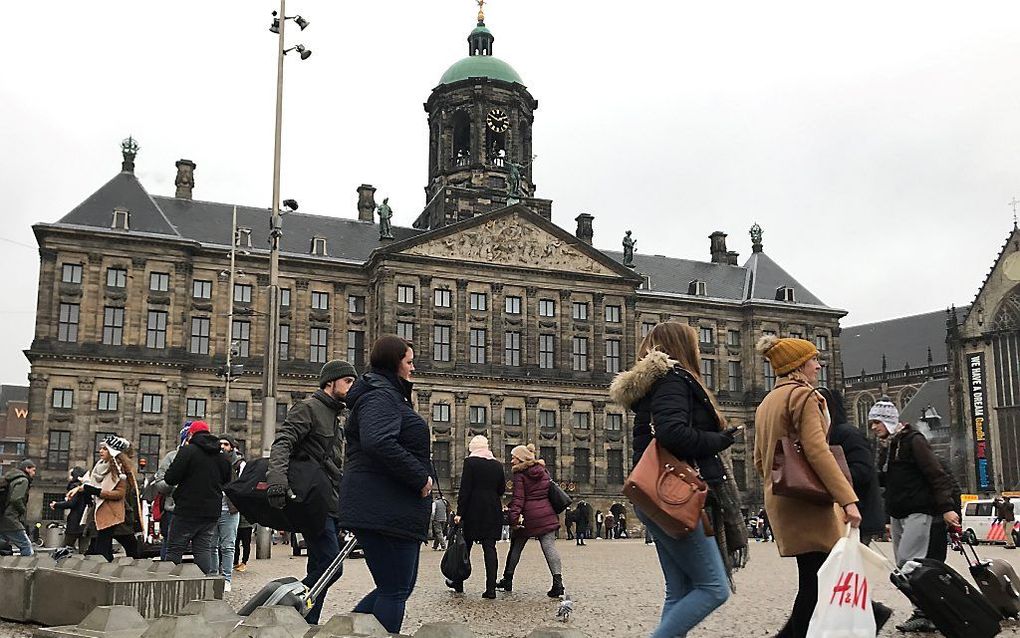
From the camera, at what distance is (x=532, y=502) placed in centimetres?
1191

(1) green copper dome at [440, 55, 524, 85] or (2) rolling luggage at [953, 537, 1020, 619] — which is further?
(1) green copper dome at [440, 55, 524, 85]

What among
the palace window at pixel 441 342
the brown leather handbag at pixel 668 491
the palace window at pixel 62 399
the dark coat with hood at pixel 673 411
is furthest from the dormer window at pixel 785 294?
the brown leather handbag at pixel 668 491

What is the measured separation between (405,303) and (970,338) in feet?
124

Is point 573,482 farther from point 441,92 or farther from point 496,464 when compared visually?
point 496,464

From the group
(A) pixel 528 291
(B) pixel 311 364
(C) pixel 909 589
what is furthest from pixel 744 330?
(C) pixel 909 589

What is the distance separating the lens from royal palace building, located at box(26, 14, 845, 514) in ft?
146

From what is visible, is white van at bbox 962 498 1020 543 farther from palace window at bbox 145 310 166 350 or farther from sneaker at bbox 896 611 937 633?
palace window at bbox 145 310 166 350

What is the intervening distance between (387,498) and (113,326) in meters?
43.6

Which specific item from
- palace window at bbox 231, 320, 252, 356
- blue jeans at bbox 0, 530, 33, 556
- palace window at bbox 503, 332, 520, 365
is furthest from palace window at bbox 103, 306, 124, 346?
blue jeans at bbox 0, 530, 33, 556

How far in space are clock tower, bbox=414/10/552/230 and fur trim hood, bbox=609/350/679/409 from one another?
4514cm

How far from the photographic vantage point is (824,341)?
193 ft

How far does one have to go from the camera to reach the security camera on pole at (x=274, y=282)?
21.1 metres

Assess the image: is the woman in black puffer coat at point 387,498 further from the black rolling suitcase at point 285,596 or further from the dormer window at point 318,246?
the dormer window at point 318,246

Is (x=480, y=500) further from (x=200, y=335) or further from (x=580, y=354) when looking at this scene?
(x=580, y=354)
